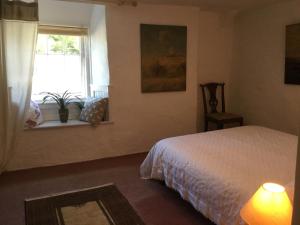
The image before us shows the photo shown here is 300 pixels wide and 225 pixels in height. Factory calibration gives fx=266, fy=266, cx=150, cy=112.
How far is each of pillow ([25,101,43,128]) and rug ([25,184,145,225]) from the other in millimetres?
1112

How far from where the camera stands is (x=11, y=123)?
3.11 metres

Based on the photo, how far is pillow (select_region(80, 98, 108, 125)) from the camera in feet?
11.7

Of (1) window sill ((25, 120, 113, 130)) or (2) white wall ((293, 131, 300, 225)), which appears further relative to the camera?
(1) window sill ((25, 120, 113, 130))

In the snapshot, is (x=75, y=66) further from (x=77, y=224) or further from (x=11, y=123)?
(x=77, y=224)

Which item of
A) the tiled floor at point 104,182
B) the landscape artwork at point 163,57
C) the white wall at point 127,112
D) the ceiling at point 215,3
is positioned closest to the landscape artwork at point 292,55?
the ceiling at point 215,3

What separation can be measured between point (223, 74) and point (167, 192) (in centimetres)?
269

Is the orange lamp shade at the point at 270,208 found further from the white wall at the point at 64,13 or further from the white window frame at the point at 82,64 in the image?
the white wall at the point at 64,13

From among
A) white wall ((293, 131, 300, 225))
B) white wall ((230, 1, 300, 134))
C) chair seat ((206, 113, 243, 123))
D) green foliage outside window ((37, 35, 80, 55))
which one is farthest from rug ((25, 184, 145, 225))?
white wall ((230, 1, 300, 134))

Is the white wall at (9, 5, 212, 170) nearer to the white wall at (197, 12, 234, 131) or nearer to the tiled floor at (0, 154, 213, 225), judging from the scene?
the tiled floor at (0, 154, 213, 225)

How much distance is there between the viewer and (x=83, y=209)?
7.60ft

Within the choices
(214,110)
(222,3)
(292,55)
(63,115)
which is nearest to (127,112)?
(63,115)

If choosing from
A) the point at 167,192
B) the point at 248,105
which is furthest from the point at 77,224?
the point at 248,105

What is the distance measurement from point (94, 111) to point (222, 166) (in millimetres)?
2053

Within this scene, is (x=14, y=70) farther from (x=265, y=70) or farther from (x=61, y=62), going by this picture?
(x=265, y=70)
